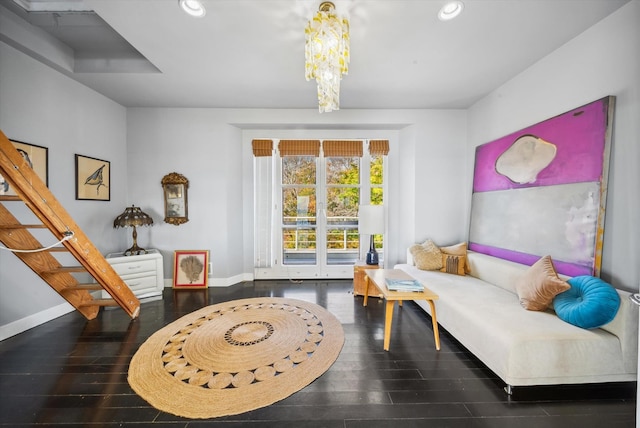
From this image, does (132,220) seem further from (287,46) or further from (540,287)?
(540,287)

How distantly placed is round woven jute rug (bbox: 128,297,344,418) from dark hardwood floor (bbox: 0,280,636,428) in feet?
0.24

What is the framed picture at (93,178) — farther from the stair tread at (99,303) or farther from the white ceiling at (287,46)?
the stair tread at (99,303)

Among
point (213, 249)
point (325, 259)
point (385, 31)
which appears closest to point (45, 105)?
point (213, 249)

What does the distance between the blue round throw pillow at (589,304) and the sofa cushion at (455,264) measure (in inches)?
47.8

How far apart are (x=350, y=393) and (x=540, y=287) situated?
5.57 feet

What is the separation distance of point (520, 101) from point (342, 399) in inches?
137

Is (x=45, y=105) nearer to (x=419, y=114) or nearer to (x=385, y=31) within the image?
(x=385, y=31)

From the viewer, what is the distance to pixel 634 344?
1.56m

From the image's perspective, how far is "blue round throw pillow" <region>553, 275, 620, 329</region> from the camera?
1.58 m

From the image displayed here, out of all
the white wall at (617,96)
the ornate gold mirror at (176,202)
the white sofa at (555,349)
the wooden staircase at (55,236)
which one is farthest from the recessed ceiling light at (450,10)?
the ornate gold mirror at (176,202)

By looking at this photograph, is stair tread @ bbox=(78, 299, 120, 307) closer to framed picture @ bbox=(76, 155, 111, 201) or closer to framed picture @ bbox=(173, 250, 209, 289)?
framed picture @ bbox=(173, 250, 209, 289)

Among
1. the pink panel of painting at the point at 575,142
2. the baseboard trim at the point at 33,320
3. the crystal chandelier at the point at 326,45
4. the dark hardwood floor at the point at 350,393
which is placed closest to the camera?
the dark hardwood floor at the point at 350,393

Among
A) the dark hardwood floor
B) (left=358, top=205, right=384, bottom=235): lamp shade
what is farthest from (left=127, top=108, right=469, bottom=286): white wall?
the dark hardwood floor

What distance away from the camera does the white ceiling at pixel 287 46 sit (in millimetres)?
1838
